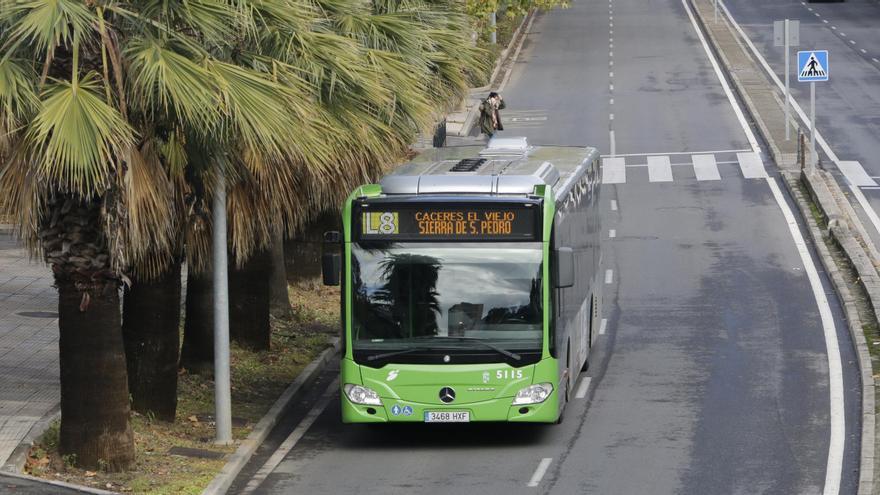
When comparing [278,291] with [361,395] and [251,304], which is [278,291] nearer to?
[251,304]

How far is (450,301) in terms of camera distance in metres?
18.1

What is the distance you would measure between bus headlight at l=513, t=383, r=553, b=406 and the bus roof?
2.19 m

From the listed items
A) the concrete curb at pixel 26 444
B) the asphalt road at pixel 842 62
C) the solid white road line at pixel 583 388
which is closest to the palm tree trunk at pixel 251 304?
the solid white road line at pixel 583 388

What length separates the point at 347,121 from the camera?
18328 millimetres

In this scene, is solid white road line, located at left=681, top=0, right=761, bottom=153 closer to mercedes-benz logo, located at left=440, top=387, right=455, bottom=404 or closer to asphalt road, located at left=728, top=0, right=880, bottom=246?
asphalt road, located at left=728, top=0, right=880, bottom=246

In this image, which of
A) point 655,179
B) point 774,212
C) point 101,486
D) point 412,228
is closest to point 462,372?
point 412,228

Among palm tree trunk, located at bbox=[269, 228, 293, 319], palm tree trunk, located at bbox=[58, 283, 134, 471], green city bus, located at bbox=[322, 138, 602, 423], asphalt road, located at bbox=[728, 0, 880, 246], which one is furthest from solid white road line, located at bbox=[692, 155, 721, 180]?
palm tree trunk, located at bbox=[58, 283, 134, 471]

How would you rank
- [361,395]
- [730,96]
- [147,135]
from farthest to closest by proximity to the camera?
1. [730,96]
2. [361,395]
3. [147,135]

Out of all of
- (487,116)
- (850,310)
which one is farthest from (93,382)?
(487,116)

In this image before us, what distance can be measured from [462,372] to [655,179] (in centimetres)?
2405

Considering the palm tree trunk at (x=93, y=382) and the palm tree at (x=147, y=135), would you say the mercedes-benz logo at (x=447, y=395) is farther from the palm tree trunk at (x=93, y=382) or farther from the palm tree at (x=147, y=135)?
the palm tree trunk at (x=93, y=382)

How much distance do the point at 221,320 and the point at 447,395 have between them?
266 centimetres

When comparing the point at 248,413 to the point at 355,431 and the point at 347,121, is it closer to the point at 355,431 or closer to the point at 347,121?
the point at 355,431

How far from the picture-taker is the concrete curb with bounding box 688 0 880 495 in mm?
18172
